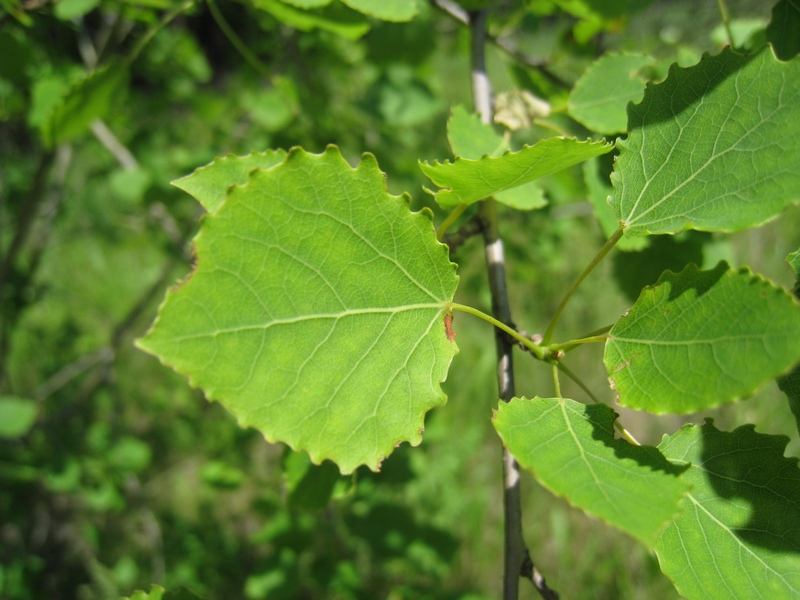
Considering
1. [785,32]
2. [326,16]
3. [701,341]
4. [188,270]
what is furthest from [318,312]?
[188,270]

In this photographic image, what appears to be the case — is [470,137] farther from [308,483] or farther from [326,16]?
[308,483]

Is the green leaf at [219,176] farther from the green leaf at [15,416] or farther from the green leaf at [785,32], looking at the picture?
the green leaf at [15,416]

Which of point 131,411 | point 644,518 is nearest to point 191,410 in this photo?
point 131,411

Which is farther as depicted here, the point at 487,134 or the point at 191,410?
the point at 191,410

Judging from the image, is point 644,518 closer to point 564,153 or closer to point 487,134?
point 564,153

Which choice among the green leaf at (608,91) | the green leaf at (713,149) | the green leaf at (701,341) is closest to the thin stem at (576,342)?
the green leaf at (701,341)

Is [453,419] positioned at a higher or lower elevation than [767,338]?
lower

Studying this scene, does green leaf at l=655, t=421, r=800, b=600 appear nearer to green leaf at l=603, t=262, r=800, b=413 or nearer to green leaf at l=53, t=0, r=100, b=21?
green leaf at l=603, t=262, r=800, b=413

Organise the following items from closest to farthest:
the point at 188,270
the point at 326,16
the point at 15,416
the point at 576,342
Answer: the point at 576,342 → the point at 326,16 → the point at 15,416 → the point at 188,270

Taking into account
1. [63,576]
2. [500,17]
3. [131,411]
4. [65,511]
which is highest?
[500,17]
